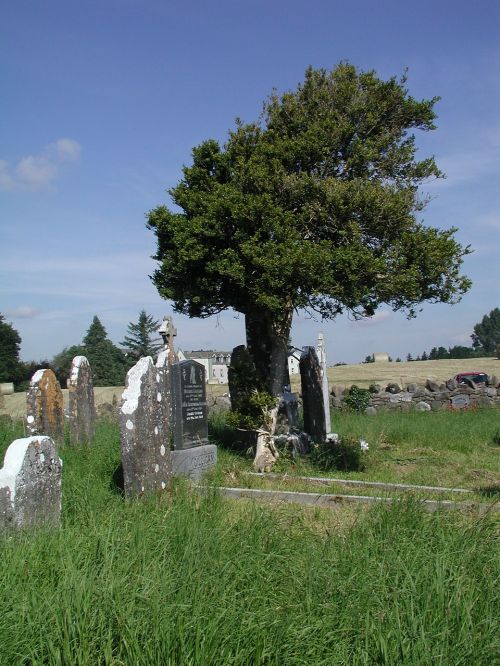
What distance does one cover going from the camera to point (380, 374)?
29328 mm

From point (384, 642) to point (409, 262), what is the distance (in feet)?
25.2

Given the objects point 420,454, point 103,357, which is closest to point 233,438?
point 420,454

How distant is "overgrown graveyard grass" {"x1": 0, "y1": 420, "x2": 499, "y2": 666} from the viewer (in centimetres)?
341

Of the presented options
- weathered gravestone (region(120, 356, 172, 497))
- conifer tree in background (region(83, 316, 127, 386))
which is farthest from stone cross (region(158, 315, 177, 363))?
conifer tree in background (region(83, 316, 127, 386))

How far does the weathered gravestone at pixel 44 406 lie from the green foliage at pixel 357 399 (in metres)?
12.2

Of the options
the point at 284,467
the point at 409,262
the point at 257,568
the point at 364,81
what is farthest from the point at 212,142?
the point at 257,568

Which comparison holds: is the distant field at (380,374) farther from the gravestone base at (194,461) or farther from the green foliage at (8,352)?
the green foliage at (8,352)

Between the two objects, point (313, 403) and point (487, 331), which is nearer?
point (313, 403)

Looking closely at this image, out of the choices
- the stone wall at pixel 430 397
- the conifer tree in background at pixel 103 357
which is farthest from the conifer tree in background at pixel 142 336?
the stone wall at pixel 430 397

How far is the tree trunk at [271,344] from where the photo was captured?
1148cm

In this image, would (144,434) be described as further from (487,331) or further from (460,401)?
(487,331)

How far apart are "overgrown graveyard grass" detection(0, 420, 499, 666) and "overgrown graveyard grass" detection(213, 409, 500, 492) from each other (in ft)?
10.2

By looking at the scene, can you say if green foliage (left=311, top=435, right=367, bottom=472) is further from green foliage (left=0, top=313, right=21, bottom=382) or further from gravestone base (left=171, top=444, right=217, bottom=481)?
green foliage (left=0, top=313, right=21, bottom=382)

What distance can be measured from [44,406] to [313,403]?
17.6 feet
